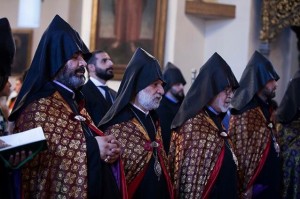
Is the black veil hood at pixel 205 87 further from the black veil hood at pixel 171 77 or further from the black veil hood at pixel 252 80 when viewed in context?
the black veil hood at pixel 171 77

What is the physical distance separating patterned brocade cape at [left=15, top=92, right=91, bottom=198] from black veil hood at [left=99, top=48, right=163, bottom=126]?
935 mm

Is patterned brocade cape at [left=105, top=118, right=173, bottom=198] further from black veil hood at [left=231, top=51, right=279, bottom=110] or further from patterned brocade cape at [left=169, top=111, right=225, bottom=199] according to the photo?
black veil hood at [left=231, top=51, right=279, bottom=110]

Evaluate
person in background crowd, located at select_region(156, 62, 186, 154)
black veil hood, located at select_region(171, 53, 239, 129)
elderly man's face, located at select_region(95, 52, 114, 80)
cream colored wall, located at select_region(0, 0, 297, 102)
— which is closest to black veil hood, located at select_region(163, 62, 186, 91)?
person in background crowd, located at select_region(156, 62, 186, 154)

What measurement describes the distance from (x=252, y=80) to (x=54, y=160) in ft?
9.98

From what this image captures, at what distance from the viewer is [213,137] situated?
5262 mm

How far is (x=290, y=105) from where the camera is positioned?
6.68 meters

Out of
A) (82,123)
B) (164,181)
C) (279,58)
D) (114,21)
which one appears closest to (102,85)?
(164,181)

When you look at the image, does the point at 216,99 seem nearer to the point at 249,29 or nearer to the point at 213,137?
the point at 213,137

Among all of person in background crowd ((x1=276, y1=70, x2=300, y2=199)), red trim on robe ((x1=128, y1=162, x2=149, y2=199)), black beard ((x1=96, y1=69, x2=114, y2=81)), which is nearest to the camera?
red trim on robe ((x1=128, y1=162, x2=149, y2=199))

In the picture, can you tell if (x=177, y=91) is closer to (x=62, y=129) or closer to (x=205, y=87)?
(x=205, y=87)

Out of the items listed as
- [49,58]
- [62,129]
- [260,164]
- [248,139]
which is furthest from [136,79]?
[260,164]

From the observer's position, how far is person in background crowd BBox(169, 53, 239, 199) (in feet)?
16.9

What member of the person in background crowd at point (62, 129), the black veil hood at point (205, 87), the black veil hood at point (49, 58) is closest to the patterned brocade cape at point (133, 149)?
the person in background crowd at point (62, 129)

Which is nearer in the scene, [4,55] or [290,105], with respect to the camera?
[4,55]
